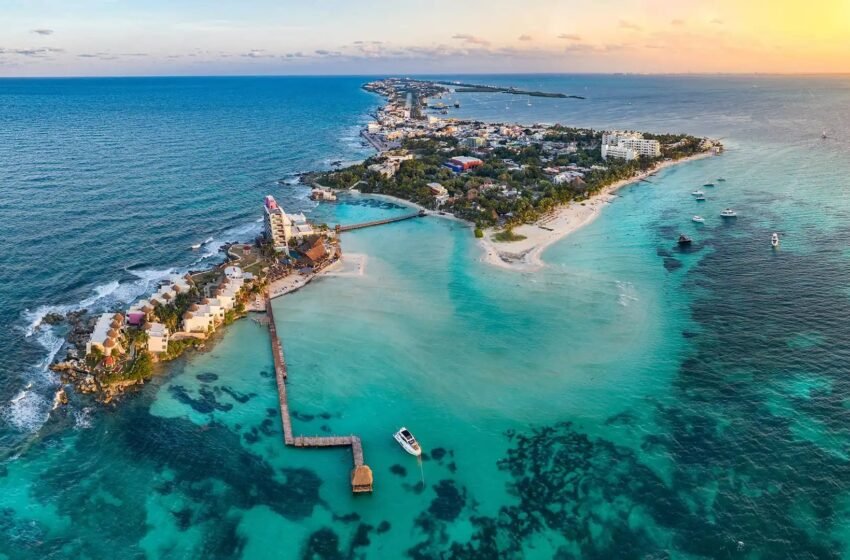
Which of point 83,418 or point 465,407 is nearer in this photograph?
point 83,418

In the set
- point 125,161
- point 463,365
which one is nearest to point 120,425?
point 463,365

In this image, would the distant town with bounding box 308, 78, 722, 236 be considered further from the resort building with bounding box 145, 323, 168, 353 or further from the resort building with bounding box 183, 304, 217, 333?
the resort building with bounding box 145, 323, 168, 353

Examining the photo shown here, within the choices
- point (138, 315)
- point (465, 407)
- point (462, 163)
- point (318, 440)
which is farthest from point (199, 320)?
point (462, 163)

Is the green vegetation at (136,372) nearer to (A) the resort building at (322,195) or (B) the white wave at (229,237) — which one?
(B) the white wave at (229,237)

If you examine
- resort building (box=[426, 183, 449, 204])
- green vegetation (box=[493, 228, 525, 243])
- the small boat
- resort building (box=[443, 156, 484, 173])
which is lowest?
the small boat

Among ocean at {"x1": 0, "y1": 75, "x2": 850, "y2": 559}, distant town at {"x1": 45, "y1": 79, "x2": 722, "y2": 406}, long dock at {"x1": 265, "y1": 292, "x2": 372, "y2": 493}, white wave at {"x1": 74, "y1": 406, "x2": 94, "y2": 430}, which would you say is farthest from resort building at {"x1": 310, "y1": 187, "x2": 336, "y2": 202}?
white wave at {"x1": 74, "y1": 406, "x2": 94, "y2": 430}

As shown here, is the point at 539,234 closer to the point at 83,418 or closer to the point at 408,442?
the point at 408,442
